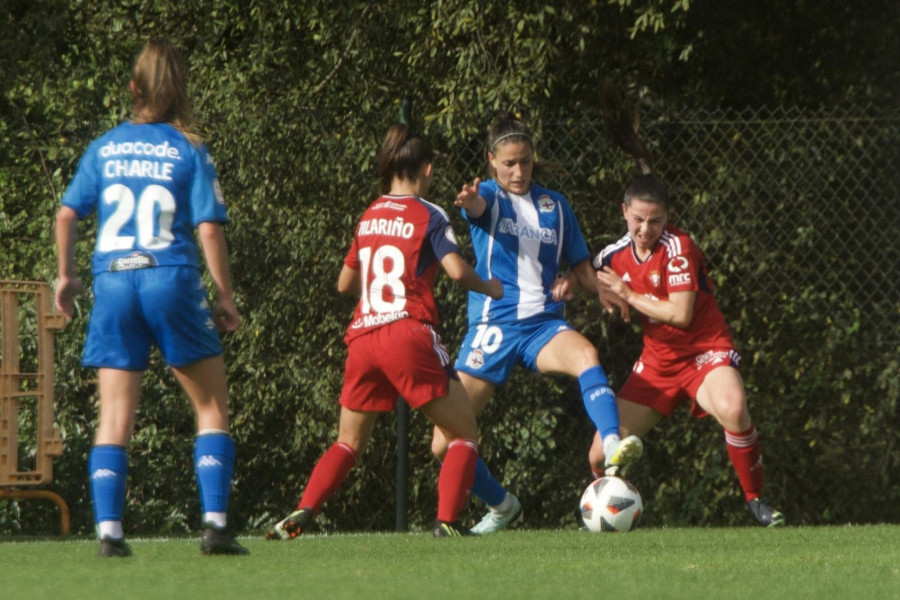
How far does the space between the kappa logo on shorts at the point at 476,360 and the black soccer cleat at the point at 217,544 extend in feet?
5.88

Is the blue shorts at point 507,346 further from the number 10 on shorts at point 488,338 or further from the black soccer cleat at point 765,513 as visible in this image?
the black soccer cleat at point 765,513

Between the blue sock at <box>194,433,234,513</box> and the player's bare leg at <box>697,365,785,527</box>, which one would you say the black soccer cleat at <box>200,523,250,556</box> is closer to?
the blue sock at <box>194,433,234,513</box>

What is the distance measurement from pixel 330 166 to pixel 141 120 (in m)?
2.62

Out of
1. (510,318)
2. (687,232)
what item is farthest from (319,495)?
(687,232)

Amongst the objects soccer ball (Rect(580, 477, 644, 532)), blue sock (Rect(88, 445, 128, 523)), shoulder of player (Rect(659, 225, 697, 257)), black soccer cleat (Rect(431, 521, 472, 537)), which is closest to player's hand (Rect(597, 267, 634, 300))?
shoulder of player (Rect(659, 225, 697, 257))

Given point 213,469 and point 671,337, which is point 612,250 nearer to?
point 671,337

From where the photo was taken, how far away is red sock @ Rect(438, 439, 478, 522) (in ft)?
20.0

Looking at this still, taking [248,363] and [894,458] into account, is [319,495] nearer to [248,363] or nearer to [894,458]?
[248,363]

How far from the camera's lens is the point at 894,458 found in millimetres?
7902

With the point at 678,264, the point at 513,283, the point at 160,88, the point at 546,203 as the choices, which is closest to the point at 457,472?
the point at 513,283

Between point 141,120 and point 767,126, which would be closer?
point 141,120

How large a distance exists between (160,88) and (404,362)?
Answer: 5.17 feet

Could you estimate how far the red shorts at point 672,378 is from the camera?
688 centimetres

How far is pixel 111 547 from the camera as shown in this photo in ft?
16.8
